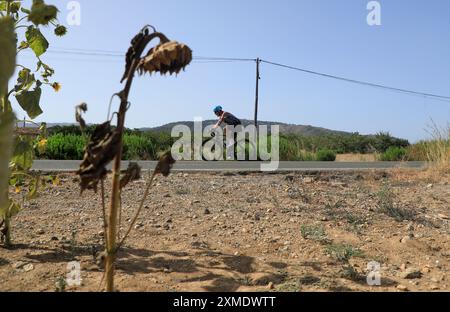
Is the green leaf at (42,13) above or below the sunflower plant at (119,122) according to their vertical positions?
above

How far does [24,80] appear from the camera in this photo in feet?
10.8

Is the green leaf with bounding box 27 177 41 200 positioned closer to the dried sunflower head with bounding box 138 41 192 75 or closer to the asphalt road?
the dried sunflower head with bounding box 138 41 192 75

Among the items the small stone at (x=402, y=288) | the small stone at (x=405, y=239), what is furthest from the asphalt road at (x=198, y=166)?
the small stone at (x=402, y=288)

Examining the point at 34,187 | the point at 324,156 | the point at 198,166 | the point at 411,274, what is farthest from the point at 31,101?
the point at 324,156

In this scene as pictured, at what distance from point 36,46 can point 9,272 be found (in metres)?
1.55

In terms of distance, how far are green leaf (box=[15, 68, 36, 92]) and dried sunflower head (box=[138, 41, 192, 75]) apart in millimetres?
1721

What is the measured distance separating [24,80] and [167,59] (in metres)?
1.90

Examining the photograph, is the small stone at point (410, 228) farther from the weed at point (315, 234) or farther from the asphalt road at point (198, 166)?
the asphalt road at point (198, 166)

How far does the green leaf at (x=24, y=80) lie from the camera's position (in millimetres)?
3262

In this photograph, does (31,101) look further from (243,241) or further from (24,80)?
(243,241)

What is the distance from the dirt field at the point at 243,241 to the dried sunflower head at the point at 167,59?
131 centimetres

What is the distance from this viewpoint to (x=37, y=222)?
4.26 metres

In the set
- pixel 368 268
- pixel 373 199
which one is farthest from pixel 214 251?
pixel 373 199
